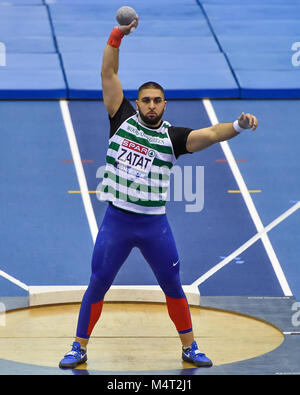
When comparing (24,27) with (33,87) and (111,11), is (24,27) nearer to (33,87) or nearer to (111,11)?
(111,11)

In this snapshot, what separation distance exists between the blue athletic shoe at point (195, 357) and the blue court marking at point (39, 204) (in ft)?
6.20

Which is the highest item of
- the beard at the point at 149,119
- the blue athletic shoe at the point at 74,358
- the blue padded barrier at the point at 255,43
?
the blue padded barrier at the point at 255,43

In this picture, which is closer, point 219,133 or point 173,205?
point 219,133

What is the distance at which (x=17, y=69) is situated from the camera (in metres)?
12.7

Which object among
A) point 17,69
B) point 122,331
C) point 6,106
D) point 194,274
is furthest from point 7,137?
point 122,331

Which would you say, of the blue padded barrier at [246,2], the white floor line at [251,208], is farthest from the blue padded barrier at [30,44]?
the blue padded barrier at [246,2]

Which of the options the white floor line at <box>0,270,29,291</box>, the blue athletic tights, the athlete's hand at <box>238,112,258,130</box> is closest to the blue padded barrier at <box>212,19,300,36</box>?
the white floor line at <box>0,270,29,291</box>

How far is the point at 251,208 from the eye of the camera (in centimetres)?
999

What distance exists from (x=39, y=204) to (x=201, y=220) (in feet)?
5.25

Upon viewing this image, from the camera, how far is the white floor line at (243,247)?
344 inches

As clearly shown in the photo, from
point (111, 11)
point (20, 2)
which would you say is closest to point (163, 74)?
point (111, 11)

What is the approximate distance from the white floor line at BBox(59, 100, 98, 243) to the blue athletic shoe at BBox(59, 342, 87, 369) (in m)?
2.60

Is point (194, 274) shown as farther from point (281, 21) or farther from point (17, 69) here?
point (281, 21)

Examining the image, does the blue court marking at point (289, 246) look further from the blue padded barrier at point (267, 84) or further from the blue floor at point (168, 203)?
the blue padded barrier at point (267, 84)
